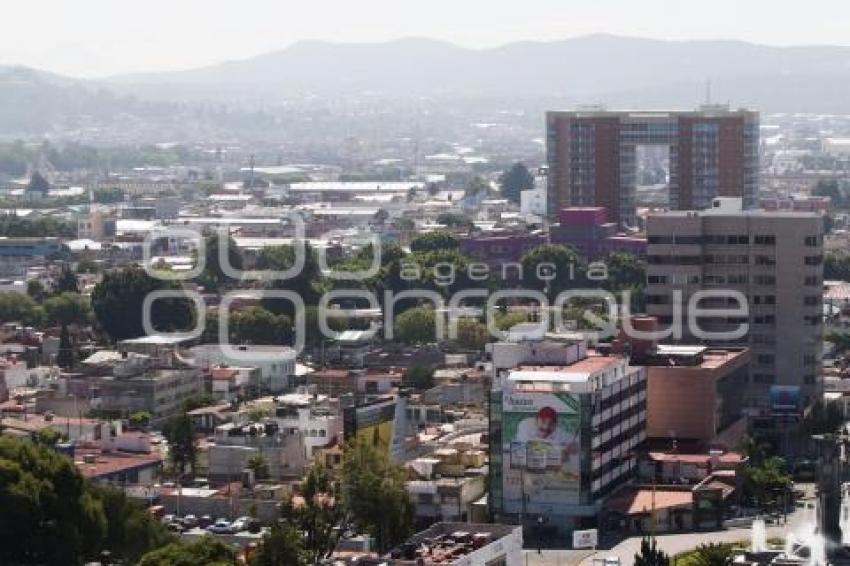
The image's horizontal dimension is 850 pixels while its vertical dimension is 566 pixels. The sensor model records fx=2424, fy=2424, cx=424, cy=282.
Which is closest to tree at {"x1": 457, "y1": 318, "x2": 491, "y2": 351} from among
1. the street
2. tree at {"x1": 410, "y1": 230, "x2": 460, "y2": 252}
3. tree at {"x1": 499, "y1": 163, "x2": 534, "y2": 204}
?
tree at {"x1": 410, "y1": 230, "x2": 460, "y2": 252}

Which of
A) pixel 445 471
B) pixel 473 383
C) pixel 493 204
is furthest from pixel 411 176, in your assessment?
pixel 445 471

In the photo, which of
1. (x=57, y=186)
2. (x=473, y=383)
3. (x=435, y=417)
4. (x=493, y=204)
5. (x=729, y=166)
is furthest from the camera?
(x=57, y=186)

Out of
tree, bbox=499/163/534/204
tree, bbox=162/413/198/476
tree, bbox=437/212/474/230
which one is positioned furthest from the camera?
tree, bbox=499/163/534/204

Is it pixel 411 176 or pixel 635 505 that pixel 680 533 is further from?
pixel 411 176

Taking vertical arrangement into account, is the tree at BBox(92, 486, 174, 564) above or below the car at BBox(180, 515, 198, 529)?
above

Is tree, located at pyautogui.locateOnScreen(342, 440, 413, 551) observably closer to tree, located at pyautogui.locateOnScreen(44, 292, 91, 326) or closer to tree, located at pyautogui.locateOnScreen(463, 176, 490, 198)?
tree, located at pyautogui.locateOnScreen(44, 292, 91, 326)

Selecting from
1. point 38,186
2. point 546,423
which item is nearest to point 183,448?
point 546,423

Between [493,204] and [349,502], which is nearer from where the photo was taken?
[349,502]

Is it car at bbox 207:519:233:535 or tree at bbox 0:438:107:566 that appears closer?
tree at bbox 0:438:107:566
